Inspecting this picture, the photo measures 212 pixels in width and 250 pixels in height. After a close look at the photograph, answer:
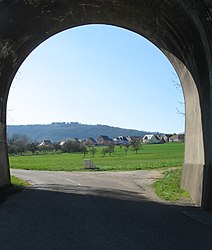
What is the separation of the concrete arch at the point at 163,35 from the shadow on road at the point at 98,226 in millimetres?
2144

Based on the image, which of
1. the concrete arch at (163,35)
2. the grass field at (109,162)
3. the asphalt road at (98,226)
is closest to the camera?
the asphalt road at (98,226)

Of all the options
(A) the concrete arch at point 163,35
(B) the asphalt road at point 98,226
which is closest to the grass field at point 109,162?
(A) the concrete arch at point 163,35

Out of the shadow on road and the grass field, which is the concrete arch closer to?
the shadow on road

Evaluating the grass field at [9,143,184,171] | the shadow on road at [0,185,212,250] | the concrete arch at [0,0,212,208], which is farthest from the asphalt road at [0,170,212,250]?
the grass field at [9,143,184,171]

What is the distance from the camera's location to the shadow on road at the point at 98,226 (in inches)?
275

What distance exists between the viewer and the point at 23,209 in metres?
11.2

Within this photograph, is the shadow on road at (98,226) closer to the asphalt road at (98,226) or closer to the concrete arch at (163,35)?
the asphalt road at (98,226)

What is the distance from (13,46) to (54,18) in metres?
1.86

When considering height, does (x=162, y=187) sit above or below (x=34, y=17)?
below

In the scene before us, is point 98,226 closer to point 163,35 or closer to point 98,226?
point 98,226

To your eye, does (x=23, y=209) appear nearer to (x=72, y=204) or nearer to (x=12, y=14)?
(x=72, y=204)

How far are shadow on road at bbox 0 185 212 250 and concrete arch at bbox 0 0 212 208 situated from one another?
2144 millimetres

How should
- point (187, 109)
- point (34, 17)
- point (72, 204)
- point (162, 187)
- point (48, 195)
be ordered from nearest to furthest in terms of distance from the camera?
point (72, 204), point (34, 17), point (48, 195), point (187, 109), point (162, 187)

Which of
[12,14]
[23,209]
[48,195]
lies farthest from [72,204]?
[12,14]
